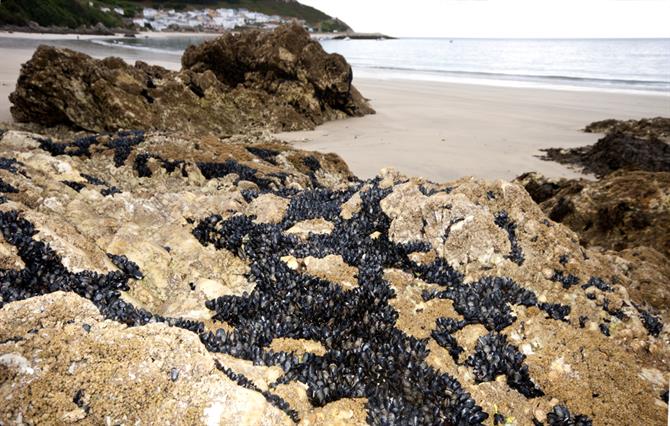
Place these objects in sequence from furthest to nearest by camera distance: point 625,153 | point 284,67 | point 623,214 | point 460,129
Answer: point 284,67 < point 460,129 < point 625,153 < point 623,214

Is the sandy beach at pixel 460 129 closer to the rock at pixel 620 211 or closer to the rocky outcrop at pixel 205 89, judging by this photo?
the rocky outcrop at pixel 205 89

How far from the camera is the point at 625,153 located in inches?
424

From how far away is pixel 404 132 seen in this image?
44.9ft

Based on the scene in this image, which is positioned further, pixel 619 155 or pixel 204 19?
pixel 204 19

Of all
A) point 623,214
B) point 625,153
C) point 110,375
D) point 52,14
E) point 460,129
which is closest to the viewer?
point 110,375

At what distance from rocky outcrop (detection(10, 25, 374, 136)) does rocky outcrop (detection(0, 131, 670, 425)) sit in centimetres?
692

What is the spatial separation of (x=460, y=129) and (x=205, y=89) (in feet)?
27.2

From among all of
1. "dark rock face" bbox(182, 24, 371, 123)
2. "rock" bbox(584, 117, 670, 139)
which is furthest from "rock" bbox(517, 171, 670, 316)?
"dark rock face" bbox(182, 24, 371, 123)

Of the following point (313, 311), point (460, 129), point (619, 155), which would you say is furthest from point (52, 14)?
point (313, 311)

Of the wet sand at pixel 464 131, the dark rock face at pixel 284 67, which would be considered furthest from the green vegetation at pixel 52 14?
the wet sand at pixel 464 131

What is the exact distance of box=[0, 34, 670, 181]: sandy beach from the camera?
34.7 ft

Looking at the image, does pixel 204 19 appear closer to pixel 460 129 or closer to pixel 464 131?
pixel 460 129

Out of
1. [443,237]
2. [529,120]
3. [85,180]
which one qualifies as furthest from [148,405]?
[529,120]

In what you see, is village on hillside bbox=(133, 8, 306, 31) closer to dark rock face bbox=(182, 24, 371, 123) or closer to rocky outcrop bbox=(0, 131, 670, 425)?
dark rock face bbox=(182, 24, 371, 123)
